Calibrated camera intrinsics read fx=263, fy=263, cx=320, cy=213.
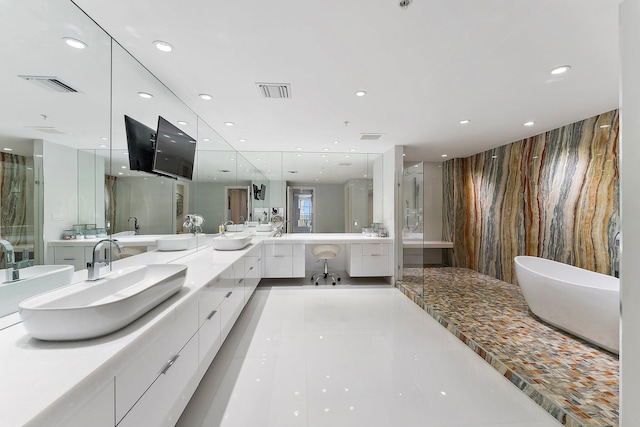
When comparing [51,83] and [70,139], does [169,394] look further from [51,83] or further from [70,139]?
[51,83]

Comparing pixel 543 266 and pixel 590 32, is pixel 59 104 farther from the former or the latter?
pixel 543 266

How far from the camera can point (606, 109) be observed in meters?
3.02

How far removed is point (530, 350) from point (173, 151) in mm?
3940

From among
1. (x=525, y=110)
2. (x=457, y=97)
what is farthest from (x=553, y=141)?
(x=457, y=97)

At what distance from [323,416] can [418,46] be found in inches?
104

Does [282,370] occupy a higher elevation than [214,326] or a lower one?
lower

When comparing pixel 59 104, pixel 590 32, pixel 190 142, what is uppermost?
pixel 590 32

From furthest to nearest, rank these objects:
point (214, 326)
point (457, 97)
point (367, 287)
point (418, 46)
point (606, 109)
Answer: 1. point (367, 287)
2. point (606, 109)
3. point (457, 97)
4. point (214, 326)
5. point (418, 46)

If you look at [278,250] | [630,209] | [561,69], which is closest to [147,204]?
[278,250]

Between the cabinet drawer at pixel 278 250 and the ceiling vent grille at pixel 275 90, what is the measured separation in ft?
8.97

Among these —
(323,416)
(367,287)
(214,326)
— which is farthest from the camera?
(367,287)

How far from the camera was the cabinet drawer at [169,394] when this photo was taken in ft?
3.67

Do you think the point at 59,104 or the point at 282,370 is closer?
the point at 59,104

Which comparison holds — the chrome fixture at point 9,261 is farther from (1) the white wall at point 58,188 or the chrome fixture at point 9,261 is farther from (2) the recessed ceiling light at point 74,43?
(2) the recessed ceiling light at point 74,43
